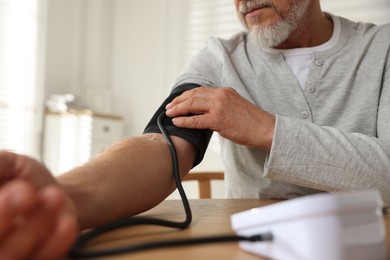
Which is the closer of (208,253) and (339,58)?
(208,253)

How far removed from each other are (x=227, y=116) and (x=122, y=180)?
259 mm

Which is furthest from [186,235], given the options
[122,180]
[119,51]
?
[119,51]

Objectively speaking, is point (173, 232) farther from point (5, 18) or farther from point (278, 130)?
point (5, 18)

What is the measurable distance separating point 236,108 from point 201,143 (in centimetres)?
11

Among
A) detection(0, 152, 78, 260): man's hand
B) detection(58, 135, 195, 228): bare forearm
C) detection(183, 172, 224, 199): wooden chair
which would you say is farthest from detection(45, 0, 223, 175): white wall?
detection(0, 152, 78, 260): man's hand

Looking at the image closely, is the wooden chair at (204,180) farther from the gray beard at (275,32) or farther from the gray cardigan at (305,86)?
the gray beard at (275,32)

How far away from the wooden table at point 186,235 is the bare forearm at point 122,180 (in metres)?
0.04

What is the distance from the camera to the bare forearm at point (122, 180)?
500 mm

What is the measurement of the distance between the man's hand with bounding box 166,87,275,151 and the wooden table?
0.13m

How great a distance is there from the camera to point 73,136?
8.57 ft

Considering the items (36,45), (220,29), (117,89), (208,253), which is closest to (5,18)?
(36,45)

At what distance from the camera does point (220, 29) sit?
8.59 feet

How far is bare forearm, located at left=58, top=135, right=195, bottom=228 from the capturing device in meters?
0.50

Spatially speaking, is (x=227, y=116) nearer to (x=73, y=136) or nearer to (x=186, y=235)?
(x=186, y=235)
